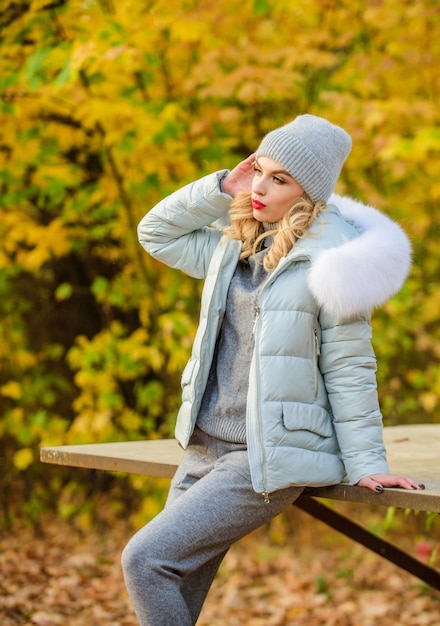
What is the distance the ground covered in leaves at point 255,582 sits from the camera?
4320mm

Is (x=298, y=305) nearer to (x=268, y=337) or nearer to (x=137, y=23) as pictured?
(x=268, y=337)

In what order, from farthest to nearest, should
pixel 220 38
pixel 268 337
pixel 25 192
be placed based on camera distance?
pixel 25 192 → pixel 220 38 → pixel 268 337

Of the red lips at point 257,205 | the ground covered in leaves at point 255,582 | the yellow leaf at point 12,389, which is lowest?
the ground covered in leaves at point 255,582

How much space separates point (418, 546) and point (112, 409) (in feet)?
7.02

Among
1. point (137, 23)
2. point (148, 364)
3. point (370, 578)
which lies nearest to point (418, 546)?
point (370, 578)

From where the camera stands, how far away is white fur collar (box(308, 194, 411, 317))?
7.40ft

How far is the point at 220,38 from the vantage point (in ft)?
17.1

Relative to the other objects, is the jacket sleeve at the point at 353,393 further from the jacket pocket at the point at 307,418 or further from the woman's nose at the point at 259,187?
the woman's nose at the point at 259,187

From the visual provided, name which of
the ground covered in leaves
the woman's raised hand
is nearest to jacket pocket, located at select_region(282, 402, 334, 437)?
the woman's raised hand

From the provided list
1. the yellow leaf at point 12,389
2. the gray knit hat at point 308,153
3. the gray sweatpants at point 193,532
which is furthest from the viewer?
the yellow leaf at point 12,389

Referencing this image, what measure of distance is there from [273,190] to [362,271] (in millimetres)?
348

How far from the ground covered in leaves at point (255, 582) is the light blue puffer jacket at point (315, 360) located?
2.17 metres

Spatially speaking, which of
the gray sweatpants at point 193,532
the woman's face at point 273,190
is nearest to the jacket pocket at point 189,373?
the gray sweatpants at point 193,532

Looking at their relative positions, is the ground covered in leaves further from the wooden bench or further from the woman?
the woman
